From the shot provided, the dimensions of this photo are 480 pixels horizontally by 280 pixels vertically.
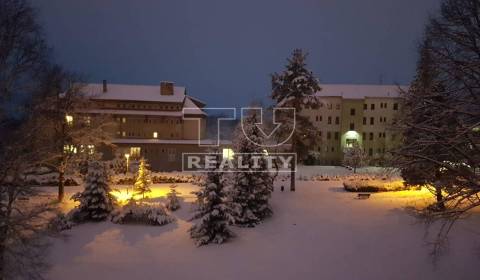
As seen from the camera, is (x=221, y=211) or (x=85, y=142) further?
(x=85, y=142)

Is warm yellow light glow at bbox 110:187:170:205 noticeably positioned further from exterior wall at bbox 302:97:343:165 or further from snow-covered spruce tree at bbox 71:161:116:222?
exterior wall at bbox 302:97:343:165

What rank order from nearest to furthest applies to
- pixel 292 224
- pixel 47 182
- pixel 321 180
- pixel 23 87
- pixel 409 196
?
pixel 23 87 → pixel 292 224 → pixel 409 196 → pixel 47 182 → pixel 321 180

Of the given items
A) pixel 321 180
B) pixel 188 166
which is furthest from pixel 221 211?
pixel 188 166

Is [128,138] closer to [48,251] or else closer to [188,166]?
[188,166]

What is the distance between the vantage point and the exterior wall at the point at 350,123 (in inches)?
1951

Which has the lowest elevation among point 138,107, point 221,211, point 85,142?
point 221,211

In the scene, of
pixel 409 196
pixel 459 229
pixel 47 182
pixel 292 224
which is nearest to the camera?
pixel 459 229

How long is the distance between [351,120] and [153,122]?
2755 centimetres

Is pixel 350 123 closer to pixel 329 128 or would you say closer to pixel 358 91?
pixel 329 128

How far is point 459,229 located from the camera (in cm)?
1773

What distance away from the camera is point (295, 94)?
27219mm

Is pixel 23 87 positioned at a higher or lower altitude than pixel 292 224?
higher

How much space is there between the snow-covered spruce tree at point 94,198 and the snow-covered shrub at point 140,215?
0.85 metres

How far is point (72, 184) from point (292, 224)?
2012cm
